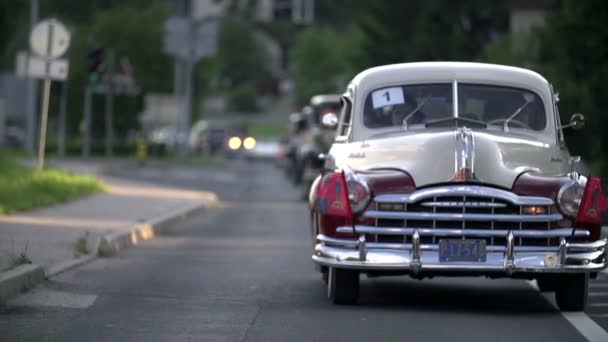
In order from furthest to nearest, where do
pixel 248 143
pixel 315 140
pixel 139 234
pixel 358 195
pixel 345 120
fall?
pixel 248 143 → pixel 315 140 → pixel 139 234 → pixel 345 120 → pixel 358 195

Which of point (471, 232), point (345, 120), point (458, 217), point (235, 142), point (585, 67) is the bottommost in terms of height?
point (235, 142)

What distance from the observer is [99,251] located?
55.4 ft

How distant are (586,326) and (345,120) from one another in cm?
408

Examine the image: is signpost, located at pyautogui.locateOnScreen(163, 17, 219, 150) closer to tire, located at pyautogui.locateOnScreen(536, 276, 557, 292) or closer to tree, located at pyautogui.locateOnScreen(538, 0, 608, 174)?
tree, located at pyautogui.locateOnScreen(538, 0, 608, 174)

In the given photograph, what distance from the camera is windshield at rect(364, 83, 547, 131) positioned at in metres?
13.4

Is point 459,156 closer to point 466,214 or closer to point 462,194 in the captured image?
point 462,194

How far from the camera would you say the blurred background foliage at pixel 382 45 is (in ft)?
135

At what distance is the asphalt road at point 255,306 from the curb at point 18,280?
0.43 ft

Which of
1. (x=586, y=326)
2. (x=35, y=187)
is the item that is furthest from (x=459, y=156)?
(x=35, y=187)

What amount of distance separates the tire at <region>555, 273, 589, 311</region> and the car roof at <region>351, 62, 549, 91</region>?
2.30m

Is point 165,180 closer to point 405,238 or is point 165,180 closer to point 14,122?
point 405,238

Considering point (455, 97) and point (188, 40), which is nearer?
point (455, 97)

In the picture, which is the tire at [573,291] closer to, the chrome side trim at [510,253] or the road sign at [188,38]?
the chrome side trim at [510,253]

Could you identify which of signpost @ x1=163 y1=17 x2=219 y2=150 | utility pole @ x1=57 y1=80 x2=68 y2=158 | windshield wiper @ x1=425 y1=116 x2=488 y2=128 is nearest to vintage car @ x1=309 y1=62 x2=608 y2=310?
windshield wiper @ x1=425 y1=116 x2=488 y2=128
